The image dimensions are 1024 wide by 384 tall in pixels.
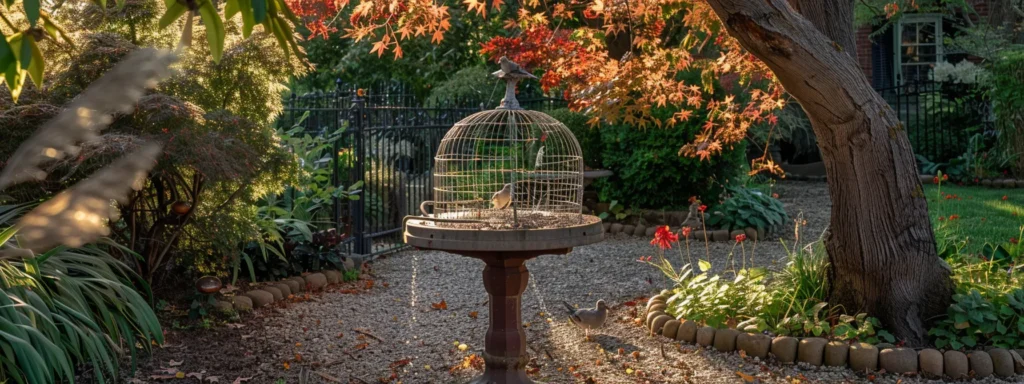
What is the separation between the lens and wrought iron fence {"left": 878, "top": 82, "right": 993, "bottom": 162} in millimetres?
12812

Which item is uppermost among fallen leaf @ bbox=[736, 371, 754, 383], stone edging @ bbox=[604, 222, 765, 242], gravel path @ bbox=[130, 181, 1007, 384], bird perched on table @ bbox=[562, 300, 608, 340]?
stone edging @ bbox=[604, 222, 765, 242]

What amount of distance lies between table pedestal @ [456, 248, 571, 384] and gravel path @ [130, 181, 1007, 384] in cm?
38

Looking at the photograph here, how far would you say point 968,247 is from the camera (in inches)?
288

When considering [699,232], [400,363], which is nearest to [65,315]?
[400,363]

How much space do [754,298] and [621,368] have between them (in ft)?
3.29

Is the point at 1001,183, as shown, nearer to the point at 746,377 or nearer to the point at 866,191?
the point at 866,191

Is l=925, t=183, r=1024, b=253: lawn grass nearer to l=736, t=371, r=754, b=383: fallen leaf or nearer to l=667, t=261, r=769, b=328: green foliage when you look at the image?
l=667, t=261, r=769, b=328: green foliage

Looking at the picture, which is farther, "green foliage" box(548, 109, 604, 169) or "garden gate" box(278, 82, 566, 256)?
"green foliage" box(548, 109, 604, 169)

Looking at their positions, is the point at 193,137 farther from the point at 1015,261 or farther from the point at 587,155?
the point at 587,155

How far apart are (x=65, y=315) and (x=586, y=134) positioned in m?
6.54

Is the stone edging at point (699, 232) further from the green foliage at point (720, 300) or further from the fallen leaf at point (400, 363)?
the fallen leaf at point (400, 363)

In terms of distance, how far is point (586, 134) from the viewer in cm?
995

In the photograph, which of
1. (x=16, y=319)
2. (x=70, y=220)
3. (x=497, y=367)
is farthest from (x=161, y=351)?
(x=70, y=220)

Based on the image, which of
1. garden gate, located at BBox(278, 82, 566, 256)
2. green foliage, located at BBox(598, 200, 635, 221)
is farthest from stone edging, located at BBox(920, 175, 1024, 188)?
garden gate, located at BBox(278, 82, 566, 256)
